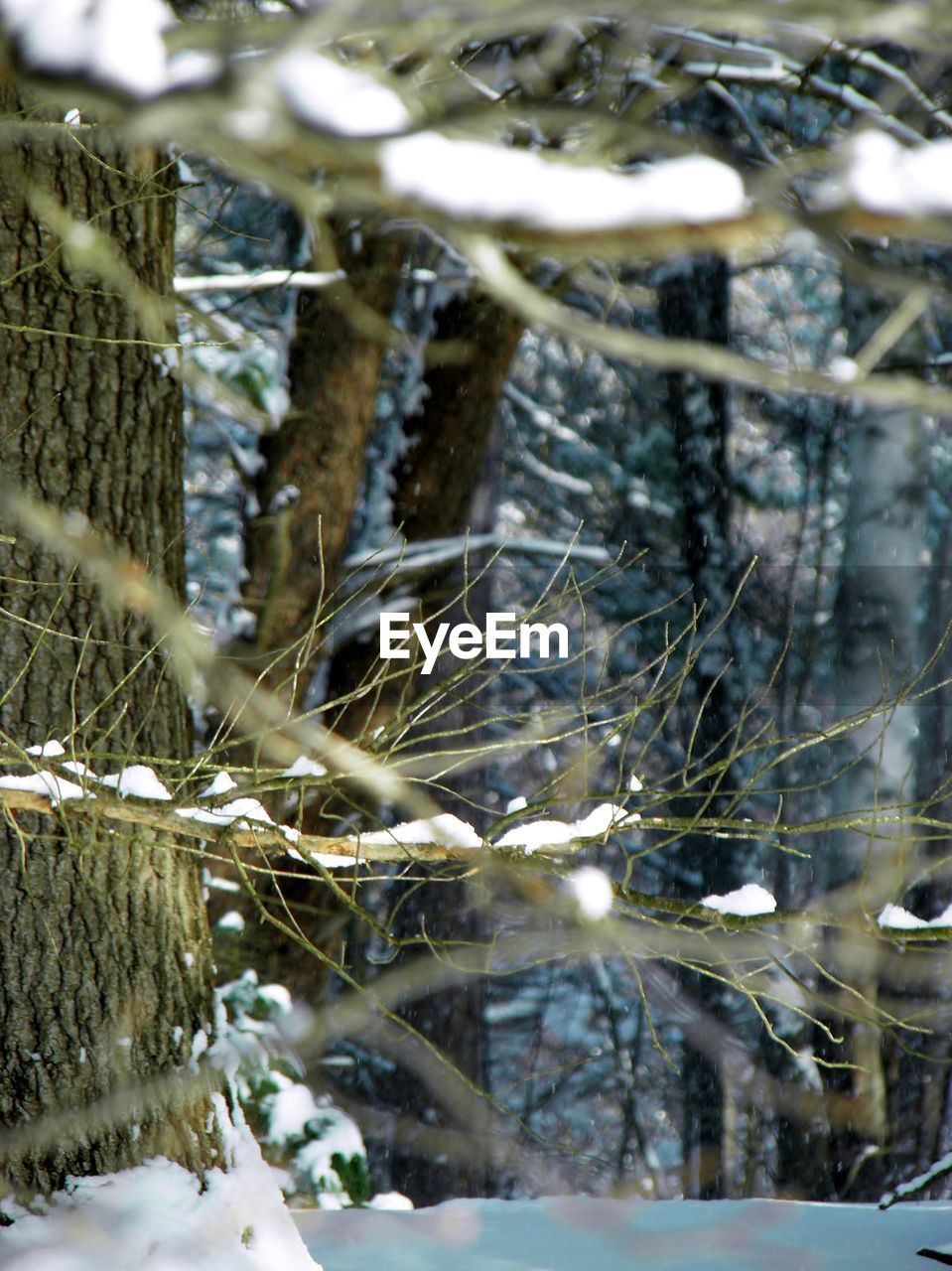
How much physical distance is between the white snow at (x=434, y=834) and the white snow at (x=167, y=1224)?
3.97 feet

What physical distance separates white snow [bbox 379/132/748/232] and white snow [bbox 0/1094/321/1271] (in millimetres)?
2882

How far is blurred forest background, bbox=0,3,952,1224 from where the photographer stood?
2480 millimetres

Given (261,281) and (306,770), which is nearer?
(306,770)

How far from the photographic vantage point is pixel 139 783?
2.82 meters

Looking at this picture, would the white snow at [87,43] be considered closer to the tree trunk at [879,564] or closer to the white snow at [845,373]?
the white snow at [845,373]

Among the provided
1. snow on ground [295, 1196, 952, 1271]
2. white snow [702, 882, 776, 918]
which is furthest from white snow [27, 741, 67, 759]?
snow on ground [295, 1196, 952, 1271]

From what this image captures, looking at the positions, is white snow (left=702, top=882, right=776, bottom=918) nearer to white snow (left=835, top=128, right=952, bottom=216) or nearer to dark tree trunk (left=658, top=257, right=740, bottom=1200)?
white snow (left=835, top=128, right=952, bottom=216)

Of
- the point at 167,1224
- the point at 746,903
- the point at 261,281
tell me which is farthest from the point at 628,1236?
the point at 261,281

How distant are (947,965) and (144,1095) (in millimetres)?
5986

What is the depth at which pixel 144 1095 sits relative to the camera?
3309mm

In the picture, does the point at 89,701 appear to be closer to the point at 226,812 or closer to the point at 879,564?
the point at 226,812

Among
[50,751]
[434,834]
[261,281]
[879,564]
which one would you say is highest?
[261,281]

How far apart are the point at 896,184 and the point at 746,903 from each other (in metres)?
2.08

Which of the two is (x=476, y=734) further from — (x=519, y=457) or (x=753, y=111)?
(x=753, y=111)
